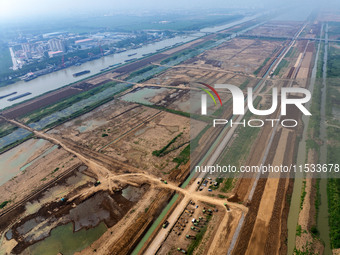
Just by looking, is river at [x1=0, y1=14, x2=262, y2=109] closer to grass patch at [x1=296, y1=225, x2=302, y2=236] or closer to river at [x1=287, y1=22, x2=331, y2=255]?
river at [x1=287, y1=22, x2=331, y2=255]

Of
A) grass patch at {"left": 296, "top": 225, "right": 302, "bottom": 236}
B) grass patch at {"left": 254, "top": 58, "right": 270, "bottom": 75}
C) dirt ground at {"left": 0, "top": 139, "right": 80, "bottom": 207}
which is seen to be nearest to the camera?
grass patch at {"left": 296, "top": 225, "right": 302, "bottom": 236}

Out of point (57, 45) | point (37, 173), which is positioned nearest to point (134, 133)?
point (37, 173)

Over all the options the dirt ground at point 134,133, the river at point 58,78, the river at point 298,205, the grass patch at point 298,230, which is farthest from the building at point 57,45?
the grass patch at point 298,230

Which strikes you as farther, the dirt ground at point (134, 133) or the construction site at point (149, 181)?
the dirt ground at point (134, 133)

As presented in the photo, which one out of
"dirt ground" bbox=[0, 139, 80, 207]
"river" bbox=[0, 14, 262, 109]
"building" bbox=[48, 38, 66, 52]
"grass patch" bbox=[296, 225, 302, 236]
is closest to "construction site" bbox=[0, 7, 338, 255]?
"dirt ground" bbox=[0, 139, 80, 207]

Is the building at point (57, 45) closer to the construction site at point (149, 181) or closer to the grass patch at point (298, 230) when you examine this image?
the construction site at point (149, 181)

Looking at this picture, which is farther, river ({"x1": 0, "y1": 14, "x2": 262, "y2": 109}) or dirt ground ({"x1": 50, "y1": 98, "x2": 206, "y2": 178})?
river ({"x1": 0, "y1": 14, "x2": 262, "y2": 109})

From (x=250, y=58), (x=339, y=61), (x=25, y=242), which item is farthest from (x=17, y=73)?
(x=339, y=61)

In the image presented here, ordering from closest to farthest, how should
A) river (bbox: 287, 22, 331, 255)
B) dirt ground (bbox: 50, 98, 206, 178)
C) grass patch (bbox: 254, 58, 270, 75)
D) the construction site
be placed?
1. river (bbox: 287, 22, 331, 255)
2. the construction site
3. dirt ground (bbox: 50, 98, 206, 178)
4. grass patch (bbox: 254, 58, 270, 75)

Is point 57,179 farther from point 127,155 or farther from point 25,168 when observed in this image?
point 127,155
